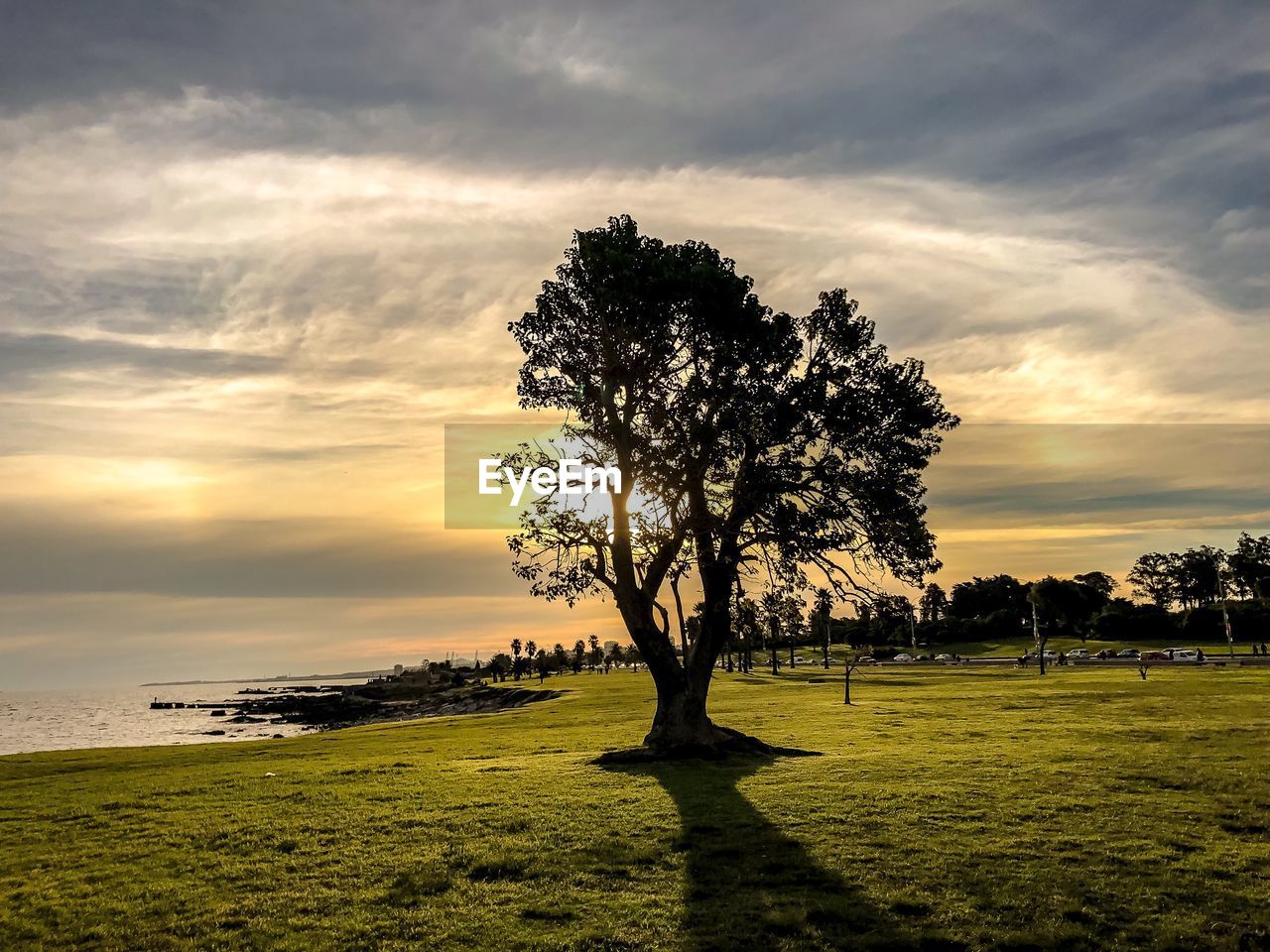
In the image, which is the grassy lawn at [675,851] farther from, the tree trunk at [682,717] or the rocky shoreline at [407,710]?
the rocky shoreline at [407,710]

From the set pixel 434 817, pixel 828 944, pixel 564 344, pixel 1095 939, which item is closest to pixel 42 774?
pixel 434 817

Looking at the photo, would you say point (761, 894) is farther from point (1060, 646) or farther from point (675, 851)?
point (1060, 646)

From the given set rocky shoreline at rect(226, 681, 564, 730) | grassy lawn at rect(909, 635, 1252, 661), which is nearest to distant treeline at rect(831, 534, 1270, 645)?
grassy lawn at rect(909, 635, 1252, 661)

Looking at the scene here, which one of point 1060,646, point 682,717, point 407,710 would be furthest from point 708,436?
point 1060,646

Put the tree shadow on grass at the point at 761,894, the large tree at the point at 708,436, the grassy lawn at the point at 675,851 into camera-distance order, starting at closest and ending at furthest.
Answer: the tree shadow on grass at the point at 761,894
the grassy lawn at the point at 675,851
the large tree at the point at 708,436

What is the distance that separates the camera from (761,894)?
16844 millimetres

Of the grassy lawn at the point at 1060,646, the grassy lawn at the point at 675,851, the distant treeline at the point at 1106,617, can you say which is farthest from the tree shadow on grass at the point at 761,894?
the grassy lawn at the point at 1060,646

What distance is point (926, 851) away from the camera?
19.1 m

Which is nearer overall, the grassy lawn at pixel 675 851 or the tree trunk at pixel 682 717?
the grassy lawn at pixel 675 851

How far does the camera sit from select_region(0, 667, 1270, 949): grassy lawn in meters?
15.5

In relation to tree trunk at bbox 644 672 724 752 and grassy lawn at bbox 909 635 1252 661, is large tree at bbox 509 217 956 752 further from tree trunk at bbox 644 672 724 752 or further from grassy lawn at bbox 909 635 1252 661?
grassy lawn at bbox 909 635 1252 661

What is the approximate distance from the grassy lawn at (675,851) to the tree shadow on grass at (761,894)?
0.23ft

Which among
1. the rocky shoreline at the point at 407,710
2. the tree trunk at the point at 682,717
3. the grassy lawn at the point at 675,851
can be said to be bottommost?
the rocky shoreline at the point at 407,710

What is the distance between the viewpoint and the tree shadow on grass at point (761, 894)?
1466 cm
